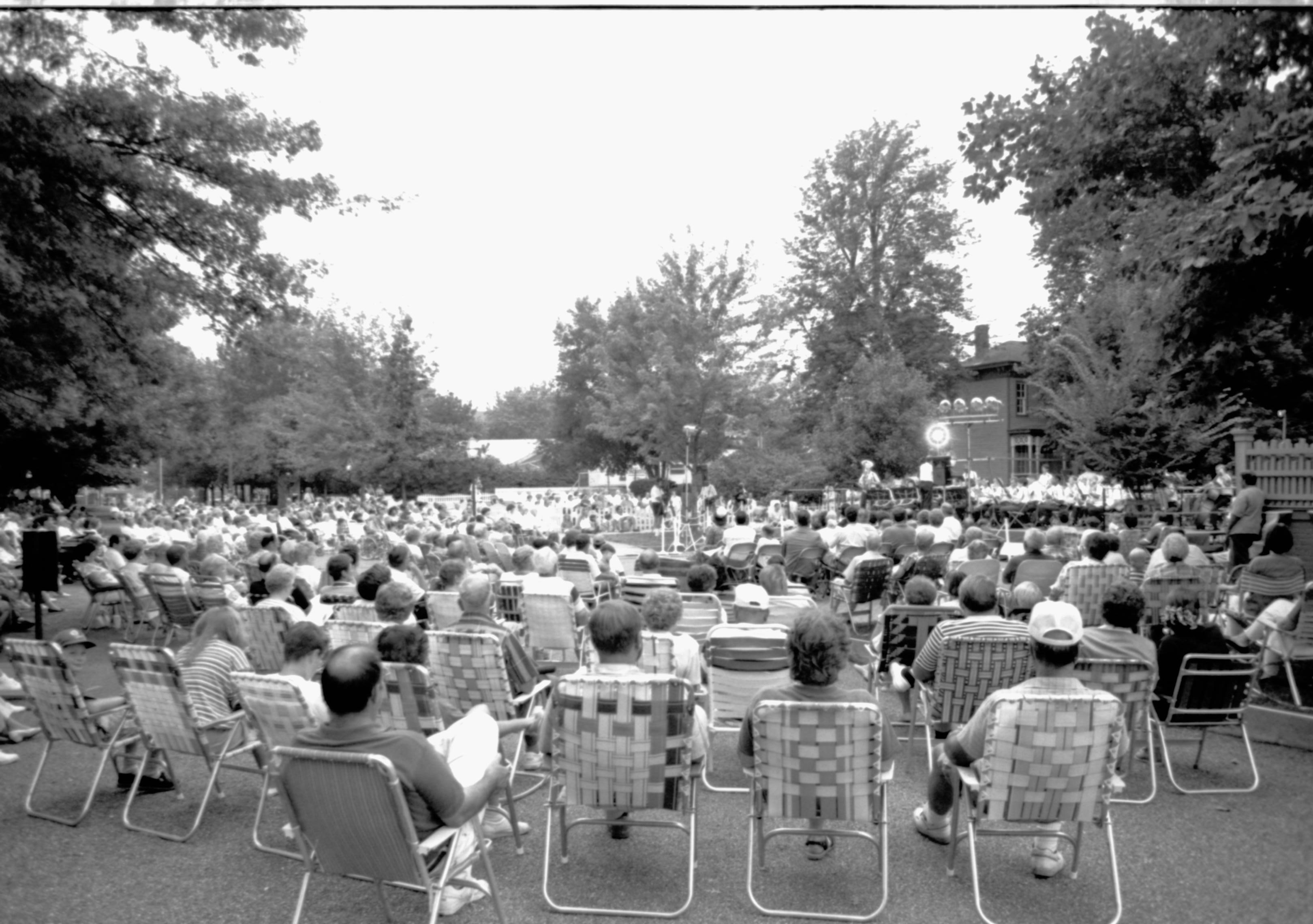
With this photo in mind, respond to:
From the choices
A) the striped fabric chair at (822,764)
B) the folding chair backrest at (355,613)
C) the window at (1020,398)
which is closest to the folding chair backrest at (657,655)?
the striped fabric chair at (822,764)

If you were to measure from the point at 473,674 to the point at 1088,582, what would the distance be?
504cm

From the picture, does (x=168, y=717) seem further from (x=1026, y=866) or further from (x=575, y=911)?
(x=1026, y=866)

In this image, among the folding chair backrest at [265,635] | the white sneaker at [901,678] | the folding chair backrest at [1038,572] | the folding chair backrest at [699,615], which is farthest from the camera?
the folding chair backrest at [1038,572]

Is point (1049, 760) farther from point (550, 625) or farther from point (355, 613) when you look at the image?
point (355, 613)

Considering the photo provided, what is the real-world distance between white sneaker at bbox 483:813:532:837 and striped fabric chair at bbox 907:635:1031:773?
200 cm

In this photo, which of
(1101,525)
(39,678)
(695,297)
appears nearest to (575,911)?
(39,678)

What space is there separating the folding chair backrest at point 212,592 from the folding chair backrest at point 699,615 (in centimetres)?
385

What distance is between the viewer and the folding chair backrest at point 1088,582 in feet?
25.1

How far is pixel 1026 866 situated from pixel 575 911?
6.34ft

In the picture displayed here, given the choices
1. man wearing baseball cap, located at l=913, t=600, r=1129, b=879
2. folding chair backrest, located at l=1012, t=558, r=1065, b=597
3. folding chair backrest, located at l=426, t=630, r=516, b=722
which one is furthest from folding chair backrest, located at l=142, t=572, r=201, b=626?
folding chair backrest, located at l=1012, t=558, r=1065, b=597

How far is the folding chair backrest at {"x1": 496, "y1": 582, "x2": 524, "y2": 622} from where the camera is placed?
8406 millimetres

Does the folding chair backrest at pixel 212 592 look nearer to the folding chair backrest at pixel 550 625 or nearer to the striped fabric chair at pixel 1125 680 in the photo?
the folding chair backrest at pixel 550 625

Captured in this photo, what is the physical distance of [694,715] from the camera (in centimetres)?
419

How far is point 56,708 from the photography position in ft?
16.2
